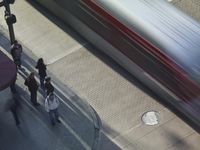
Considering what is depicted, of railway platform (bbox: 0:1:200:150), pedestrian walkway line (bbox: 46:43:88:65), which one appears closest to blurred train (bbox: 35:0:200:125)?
railway platform (bbox: 0:1:200:150)

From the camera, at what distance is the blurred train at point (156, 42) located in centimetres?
1244

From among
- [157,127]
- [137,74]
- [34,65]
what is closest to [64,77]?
[34,65]

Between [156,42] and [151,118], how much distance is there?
2.28m

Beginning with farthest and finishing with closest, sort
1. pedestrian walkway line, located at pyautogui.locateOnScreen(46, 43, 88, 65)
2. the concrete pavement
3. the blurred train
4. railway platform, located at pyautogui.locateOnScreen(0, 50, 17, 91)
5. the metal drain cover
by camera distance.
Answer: pedestrian walkway line, located at pyautogui.locateOnScreen(46, 43, 88, 65), the metal drain cover, the concrete pavement, railway platform, located at pyautogui.locateOnScreen(0, 50, 17, 91), the blurred train

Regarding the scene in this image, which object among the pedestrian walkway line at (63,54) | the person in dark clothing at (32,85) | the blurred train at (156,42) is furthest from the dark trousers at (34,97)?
the blurred train at (156,42)

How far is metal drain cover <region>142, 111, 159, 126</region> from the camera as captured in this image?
46.2ft

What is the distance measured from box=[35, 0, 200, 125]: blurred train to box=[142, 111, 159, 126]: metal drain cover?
0.53m

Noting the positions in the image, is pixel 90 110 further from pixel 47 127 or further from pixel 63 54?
pixel 63 54

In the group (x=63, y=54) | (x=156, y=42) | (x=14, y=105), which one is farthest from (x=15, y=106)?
(x=156, y=42)

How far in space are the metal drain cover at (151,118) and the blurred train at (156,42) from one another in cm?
53

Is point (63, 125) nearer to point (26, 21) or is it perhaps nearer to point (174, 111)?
point (174, 111)

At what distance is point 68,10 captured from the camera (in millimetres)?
16281

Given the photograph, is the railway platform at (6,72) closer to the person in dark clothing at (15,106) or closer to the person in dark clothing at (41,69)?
the person in dark clothing at (41,69)

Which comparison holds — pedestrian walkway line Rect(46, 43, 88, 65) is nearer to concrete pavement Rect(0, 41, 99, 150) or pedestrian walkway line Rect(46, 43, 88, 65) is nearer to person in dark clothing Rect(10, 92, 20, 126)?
concrete pavement Rect(0, 41, 99, 150)
